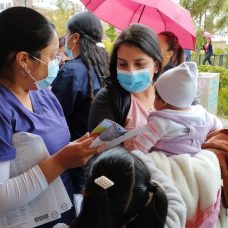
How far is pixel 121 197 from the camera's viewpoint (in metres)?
1.00

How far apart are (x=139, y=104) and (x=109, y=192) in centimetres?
78

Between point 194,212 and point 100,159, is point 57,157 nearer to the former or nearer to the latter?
point 100,159

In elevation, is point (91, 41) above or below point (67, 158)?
above

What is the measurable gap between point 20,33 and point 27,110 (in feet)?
0.96

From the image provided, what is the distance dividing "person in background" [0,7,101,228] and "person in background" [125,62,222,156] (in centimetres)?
30

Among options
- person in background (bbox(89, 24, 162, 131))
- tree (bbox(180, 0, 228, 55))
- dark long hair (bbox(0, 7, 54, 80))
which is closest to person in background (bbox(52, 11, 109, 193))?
person in background (bbox(89, 24, 162, 131))

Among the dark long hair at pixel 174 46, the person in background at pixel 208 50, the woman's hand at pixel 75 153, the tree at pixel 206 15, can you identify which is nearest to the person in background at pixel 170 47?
the dark long hair at pixel 174 46

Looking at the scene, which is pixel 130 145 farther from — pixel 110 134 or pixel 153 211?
pixel 153 211

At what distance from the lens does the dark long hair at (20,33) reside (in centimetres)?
121

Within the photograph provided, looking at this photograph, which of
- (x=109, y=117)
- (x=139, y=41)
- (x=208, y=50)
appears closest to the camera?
(x=109, y=117)

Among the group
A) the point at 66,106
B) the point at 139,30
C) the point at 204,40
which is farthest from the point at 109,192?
the point at 204,40

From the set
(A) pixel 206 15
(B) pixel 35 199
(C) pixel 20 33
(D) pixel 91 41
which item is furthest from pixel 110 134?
(A) pixel 206 15

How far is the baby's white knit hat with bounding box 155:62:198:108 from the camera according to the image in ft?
4.81

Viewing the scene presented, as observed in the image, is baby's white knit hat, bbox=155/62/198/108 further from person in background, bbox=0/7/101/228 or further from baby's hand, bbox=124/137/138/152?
person in background, bbox=0/7/101/228
